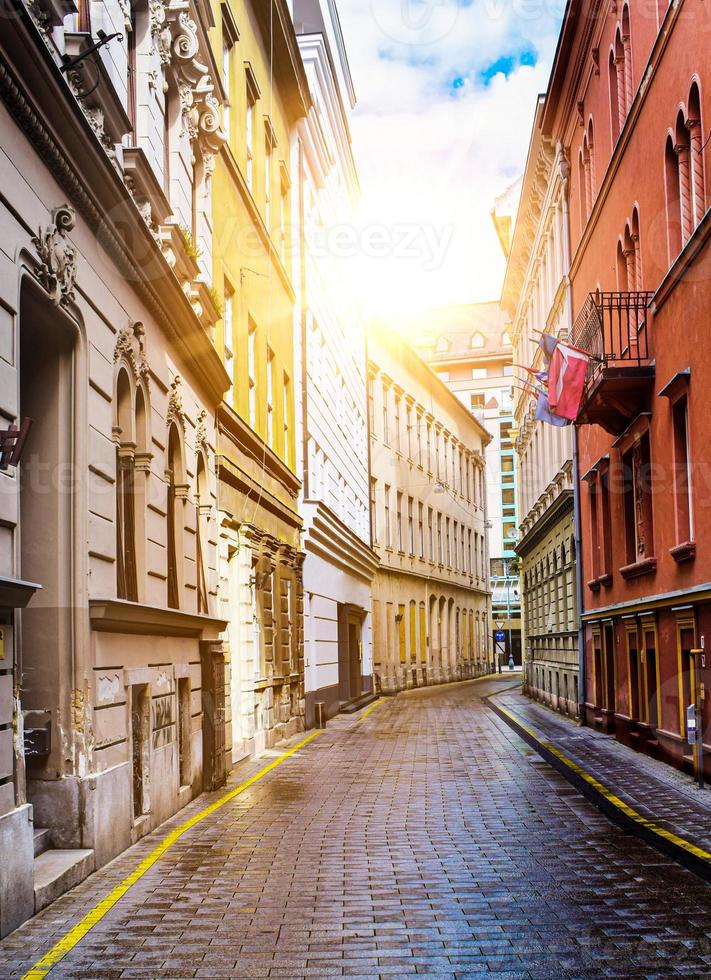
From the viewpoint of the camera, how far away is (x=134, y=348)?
Answer: 40.9 ft

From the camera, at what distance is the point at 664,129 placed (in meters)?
17.4

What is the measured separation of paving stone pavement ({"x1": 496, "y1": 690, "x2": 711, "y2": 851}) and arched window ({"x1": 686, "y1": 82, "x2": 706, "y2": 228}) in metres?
7.01

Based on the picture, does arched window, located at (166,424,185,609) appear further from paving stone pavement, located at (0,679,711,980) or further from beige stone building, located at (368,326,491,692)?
beige stone building, located at (368,326,491,692)

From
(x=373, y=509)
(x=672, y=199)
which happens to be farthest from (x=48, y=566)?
(x=373, y=509)

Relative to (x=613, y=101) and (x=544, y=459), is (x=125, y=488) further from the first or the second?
(x=544, y=459)

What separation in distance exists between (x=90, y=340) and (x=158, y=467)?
3.07 m

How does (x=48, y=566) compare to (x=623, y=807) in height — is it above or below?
above

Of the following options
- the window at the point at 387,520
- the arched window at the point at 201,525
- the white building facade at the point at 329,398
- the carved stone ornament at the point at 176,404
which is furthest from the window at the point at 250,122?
the window at the point at 387,520

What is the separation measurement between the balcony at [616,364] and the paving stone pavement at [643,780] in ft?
17.5

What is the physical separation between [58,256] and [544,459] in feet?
92.4

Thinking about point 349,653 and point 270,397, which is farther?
point 349,653

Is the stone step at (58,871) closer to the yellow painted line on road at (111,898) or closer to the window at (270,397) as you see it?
the yellow painted line on road at (111,898)

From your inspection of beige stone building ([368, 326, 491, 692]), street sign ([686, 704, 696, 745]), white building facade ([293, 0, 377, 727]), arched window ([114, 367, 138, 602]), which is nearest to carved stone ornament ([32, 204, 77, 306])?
arched window ([114, 367, 138, 602])

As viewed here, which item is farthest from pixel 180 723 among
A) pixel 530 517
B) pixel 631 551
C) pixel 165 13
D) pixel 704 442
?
pixel 530 517
